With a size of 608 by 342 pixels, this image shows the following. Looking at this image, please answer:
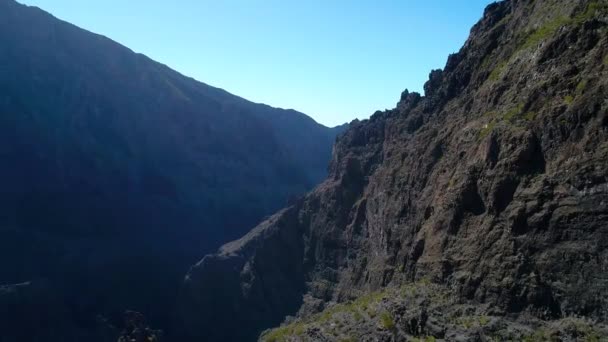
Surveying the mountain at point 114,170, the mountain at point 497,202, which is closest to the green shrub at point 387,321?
the mountain at point 497,202

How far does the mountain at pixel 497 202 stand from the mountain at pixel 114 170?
186 ft

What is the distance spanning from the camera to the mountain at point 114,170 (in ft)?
360

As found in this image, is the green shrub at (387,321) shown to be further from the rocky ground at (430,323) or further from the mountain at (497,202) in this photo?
the mountain at (497,202)

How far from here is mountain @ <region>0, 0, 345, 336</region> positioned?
109875mm

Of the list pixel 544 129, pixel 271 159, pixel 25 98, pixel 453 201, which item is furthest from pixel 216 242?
pixel 544 129

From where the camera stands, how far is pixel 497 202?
117ft

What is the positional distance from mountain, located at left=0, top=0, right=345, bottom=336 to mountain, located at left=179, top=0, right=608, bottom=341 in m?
56.6

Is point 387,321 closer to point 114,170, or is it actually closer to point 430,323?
point 430,323

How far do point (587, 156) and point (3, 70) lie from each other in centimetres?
14499

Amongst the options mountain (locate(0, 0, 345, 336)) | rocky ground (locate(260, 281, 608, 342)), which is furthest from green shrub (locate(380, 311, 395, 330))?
mountain (locate(0, 0, 345, 336))

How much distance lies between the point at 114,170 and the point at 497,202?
12678 centimetres

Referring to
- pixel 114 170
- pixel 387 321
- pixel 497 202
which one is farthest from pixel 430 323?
pixel 114 170

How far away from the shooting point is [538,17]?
45.5 m

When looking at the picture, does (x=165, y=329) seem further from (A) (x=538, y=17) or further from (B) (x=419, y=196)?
(A) (x=538, y=17)
